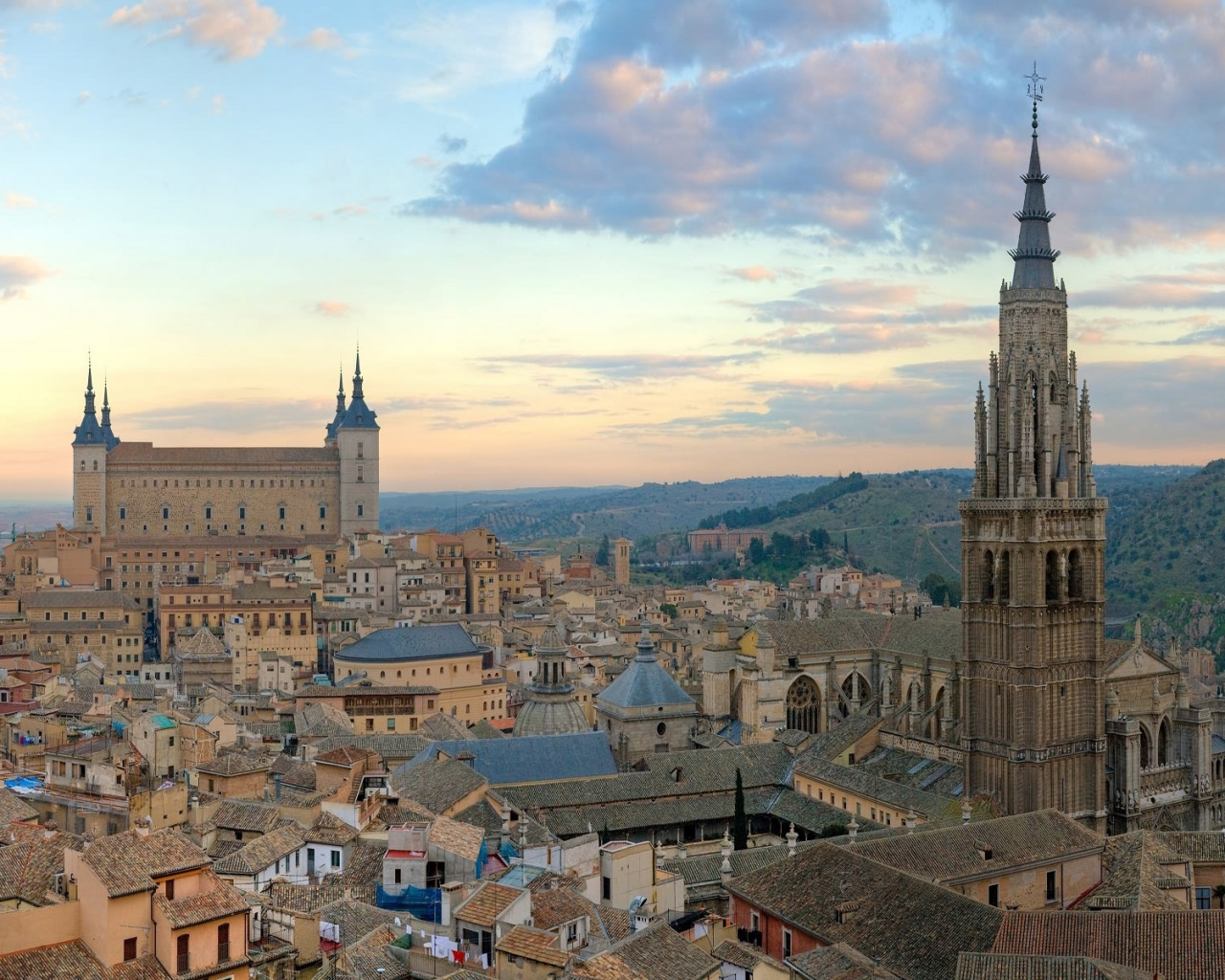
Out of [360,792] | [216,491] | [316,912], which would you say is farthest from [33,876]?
[216,491]

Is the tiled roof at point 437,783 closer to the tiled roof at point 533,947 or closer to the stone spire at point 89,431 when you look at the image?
the tiled roof at point 533,947

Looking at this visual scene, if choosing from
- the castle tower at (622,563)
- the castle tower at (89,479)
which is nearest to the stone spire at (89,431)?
the castle tower at (89,479)

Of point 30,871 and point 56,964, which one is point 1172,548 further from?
point 56,964

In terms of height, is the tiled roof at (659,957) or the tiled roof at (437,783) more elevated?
the tiled roof at (659,957)

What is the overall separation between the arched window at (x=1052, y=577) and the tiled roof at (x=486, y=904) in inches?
1142

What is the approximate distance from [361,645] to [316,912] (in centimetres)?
4461

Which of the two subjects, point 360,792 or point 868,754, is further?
point 868,754

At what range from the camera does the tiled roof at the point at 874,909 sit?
28.7 metres

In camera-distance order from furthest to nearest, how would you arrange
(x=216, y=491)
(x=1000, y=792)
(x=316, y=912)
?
(x=216, y=491), (x=1000, y=792), (x=316, y=912)

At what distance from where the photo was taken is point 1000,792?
5016 centimetres

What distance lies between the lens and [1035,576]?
49.8m

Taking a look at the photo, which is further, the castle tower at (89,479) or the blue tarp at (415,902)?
the castle tower at (89,479)

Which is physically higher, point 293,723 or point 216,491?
point 216,491

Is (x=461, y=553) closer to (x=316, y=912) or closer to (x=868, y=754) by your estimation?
(x=868, y=754)
